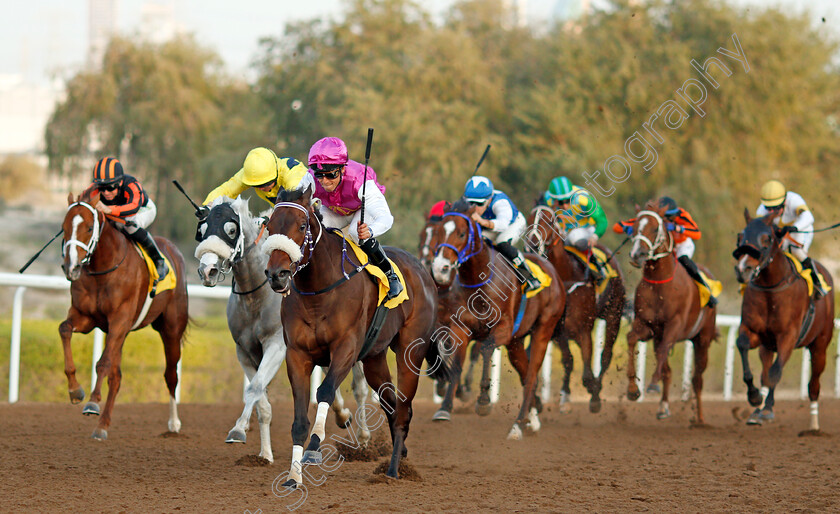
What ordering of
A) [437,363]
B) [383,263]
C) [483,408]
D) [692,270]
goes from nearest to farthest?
[383,263]
[437,363]
[483,408]
[692,270]

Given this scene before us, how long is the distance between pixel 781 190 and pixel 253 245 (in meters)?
4.86

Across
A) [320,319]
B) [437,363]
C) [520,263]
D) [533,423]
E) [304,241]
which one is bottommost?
[533,423]

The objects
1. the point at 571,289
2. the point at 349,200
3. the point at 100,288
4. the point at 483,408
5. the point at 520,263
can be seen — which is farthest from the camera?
the point at 571,289

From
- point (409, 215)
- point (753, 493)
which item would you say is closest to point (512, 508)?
point (753, 493)

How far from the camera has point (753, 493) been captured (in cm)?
511

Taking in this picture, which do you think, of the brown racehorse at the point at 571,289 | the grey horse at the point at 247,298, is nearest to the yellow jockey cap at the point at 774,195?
the brown racehorse at the point at 571,289

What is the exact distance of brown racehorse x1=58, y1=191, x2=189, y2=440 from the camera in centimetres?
618

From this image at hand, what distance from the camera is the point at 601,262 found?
8938mm

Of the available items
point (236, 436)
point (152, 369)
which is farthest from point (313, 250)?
point (152, 369)

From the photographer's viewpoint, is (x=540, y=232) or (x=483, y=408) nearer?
(x=483, y=408)

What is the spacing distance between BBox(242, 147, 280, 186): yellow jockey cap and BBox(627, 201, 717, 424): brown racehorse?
13.3ft

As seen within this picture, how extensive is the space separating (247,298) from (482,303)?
2.01m

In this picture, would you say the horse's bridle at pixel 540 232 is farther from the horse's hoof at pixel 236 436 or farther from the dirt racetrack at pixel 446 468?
the horse's hoof at pixel 236 436

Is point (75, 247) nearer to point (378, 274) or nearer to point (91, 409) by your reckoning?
point (91, 409)
